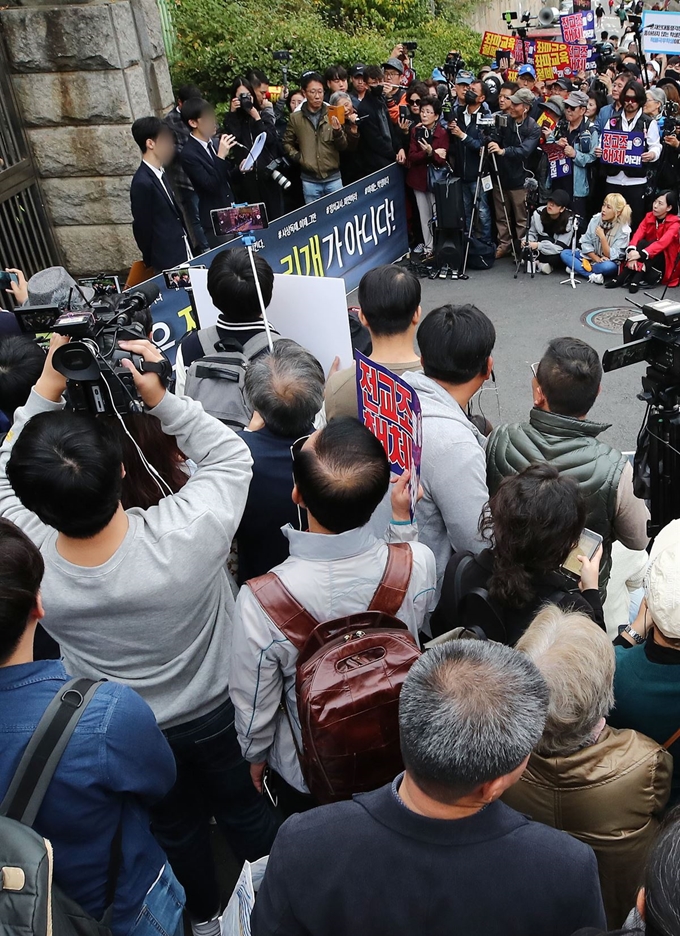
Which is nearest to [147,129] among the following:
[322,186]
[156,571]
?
[322,186]

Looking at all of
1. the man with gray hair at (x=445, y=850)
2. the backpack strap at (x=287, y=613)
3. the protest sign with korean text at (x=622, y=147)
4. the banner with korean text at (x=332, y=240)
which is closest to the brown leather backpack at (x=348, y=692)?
the backpack strap at (x=287, y=613)

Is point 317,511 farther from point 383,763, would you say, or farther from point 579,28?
point 579,28

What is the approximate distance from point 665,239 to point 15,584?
756cm

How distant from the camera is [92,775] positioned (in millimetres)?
1658

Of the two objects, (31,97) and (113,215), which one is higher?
(31,97)

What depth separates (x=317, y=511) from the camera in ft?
6.93

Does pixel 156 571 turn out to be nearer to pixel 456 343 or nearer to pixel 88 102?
pixel 456 343

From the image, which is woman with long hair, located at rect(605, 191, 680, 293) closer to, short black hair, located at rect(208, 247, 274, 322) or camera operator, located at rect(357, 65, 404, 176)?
camera operator, located at rect(357, 65, 404, 176)

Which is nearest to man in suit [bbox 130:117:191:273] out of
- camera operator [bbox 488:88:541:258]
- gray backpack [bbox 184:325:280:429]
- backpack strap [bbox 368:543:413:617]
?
gray backpack [bbox 184:325:280:429]

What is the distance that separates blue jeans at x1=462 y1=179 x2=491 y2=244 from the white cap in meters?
7.42

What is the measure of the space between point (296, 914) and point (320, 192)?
8763 mm

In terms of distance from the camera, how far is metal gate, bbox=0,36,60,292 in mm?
7082

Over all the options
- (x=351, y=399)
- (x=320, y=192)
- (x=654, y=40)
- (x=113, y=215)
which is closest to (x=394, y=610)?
(x=351, y=399)

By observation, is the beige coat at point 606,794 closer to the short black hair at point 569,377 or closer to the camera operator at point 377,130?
the short black hair at point 569,377
